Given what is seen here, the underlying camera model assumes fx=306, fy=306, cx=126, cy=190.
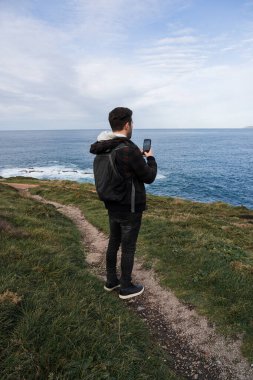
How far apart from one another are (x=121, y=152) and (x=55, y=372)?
10.9 ft

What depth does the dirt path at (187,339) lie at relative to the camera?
475 cm

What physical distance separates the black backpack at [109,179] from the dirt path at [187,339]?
8.24 feet

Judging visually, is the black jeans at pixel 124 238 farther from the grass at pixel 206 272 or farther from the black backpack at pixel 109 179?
the grass at pixel 206 272

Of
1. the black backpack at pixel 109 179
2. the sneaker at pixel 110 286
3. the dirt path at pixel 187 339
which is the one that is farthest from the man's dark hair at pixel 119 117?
the dirt path at pixel 187 339

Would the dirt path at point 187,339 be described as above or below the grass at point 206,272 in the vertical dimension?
below

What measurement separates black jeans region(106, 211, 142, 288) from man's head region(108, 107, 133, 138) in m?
1.54

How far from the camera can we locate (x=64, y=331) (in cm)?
403

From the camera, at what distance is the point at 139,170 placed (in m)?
5.29

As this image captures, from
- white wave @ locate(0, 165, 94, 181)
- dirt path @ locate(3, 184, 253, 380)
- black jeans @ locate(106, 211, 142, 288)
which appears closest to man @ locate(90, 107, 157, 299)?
black jeans @ locate(106, 211, 142, 288)

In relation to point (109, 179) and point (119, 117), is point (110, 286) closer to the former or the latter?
point (109, 179)

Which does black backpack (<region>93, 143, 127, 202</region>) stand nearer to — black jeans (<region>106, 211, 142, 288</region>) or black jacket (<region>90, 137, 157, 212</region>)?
black jacket (<region>90, 137, 157, 212</region>)

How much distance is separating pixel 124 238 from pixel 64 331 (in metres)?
2.31

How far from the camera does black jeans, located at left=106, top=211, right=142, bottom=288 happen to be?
19.1 feet

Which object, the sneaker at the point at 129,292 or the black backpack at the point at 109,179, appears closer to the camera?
the black backpack at the point at 109,179
